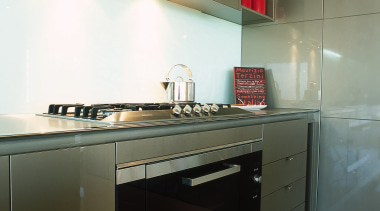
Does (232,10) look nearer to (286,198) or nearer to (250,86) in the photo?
(250,86)

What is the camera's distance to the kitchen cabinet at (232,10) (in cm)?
203

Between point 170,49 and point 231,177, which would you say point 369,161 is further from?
point 170,49

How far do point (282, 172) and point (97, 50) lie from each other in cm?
118

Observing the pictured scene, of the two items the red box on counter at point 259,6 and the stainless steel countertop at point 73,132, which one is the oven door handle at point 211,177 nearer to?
the stainless steel countertop at point 73,132

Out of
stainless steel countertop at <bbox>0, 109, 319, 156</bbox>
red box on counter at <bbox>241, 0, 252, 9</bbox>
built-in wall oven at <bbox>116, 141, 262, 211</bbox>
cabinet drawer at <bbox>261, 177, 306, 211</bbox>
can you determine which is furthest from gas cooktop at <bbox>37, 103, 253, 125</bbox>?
red box on counter at <bbox>241, 0, 252, 9</bbox>

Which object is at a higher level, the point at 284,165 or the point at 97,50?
the point at 97,50

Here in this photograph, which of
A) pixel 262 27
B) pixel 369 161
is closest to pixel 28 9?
pixel 262 27

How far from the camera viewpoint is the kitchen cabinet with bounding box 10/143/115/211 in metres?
0.74

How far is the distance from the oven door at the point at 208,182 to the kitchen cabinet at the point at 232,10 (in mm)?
987

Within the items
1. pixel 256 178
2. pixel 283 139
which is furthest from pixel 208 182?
pixel 283 139

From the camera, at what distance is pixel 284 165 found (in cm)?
183

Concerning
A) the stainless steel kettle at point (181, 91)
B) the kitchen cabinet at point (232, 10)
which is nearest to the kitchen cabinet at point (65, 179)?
the stainless steel kettle at point (181, 91)

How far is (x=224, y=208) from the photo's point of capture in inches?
54.8

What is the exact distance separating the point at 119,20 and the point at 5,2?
56 cm
